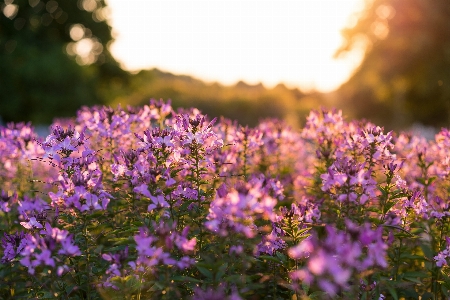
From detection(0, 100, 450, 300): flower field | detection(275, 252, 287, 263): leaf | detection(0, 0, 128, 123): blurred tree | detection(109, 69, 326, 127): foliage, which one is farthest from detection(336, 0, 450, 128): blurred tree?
detection(275, 252, 287, 263): leaf

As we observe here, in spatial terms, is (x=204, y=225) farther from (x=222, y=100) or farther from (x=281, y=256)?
(x=222, y=100)

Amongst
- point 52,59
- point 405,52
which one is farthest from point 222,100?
point 405,52

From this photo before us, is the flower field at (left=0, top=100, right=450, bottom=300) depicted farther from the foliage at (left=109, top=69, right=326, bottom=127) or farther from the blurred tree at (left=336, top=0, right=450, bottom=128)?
the foliage at (left=109, top=69, right=326, bottom=127)

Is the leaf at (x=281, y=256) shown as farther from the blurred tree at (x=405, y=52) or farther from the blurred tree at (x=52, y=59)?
the blurred tree at (x=52, y=59)

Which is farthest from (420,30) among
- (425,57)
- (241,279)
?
(241,279)

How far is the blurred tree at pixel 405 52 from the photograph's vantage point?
2384 cm

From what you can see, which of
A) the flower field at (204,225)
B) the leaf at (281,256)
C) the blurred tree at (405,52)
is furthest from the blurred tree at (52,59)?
the leaf at (281,256)

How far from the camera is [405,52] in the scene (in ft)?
81.9

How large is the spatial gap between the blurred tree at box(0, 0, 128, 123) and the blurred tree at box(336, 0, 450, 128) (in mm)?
15347

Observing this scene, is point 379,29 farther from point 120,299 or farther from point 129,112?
point 120,299

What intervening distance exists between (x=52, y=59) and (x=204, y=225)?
27830 mm

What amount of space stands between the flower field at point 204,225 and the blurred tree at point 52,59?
25.9m

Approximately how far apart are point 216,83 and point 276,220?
4359cm

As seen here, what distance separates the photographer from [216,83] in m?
46.8
